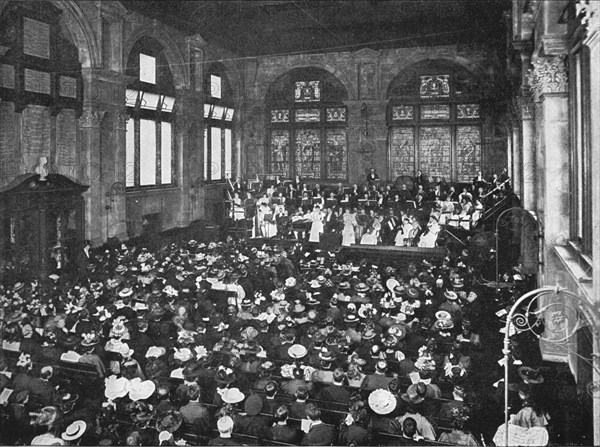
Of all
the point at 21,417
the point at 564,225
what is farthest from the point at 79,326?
the point at 564,225

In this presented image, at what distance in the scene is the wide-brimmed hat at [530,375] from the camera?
8.49 metres

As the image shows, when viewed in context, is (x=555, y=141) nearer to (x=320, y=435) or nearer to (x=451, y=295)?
(x=451, y=295)

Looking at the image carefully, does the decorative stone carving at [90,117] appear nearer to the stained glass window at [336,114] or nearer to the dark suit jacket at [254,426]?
the stained glass window at [336,114]

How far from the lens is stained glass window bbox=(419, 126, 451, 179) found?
28.8m

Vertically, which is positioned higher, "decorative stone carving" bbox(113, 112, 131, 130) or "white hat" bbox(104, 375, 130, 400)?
"decorative stone carving" bbox(113, 112, 131, 130)

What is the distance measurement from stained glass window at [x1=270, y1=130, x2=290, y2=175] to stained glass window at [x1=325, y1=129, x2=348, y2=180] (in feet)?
7.08

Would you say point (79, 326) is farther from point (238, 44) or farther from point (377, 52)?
point (377, 52)

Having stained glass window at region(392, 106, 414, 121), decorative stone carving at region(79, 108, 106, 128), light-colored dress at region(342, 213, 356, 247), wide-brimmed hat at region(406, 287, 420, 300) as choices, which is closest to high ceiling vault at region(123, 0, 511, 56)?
decorative stone carving at region(79, 108, 106, 128)

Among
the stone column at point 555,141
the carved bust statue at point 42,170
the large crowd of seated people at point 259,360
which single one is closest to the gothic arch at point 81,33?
the carved bust statue at point 42,170

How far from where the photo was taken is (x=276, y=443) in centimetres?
765

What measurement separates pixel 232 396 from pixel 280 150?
2199 cm

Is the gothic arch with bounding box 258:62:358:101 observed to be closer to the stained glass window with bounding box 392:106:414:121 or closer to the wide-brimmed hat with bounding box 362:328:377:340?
the stained glass window with bounding box 392:106:414:121

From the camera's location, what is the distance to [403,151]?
29406 mm

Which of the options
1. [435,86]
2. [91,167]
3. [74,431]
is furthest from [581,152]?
[435,86]
